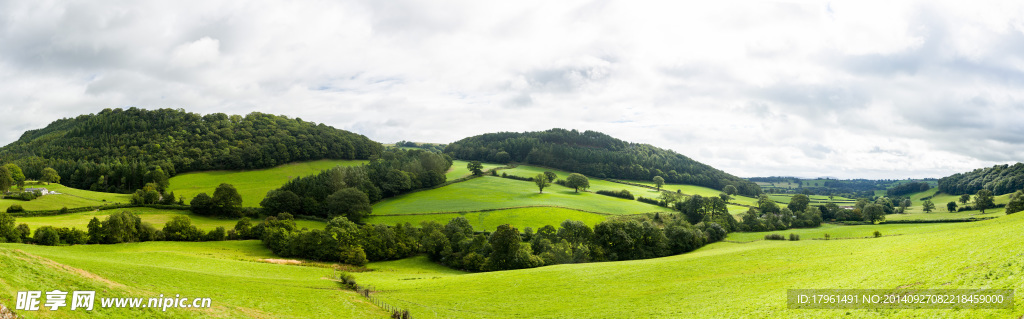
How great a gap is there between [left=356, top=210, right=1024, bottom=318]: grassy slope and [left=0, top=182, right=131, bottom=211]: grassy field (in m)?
83.7

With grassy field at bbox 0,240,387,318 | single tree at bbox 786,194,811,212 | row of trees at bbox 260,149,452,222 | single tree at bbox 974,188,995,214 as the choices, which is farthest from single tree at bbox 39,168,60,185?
single tree at bbox 974,188,995,214

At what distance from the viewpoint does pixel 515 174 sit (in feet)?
533

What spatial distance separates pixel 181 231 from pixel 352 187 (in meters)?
40.2

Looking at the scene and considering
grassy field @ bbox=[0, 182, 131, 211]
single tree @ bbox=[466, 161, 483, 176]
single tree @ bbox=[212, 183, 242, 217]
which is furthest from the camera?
single tree @ bbox=[466, 161, 483, 176]

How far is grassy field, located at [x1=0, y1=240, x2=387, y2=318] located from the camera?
22777 mm

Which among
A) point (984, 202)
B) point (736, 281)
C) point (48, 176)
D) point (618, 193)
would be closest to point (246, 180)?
point (48, 176)

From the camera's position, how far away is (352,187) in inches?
4370

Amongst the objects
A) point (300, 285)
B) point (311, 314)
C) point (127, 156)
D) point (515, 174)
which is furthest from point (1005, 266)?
point (127, 156)

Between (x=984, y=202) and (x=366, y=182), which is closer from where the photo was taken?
(x=984, y=202)

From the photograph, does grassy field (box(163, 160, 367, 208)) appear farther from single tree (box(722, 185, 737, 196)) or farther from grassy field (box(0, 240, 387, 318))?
single tree (box(722, 185, 737, 196))

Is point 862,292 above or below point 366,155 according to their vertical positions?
below

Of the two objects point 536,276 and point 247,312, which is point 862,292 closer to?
point 536,276

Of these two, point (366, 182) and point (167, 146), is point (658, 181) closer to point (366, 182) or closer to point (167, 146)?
point (366, 182)

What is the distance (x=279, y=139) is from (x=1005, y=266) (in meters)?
180
